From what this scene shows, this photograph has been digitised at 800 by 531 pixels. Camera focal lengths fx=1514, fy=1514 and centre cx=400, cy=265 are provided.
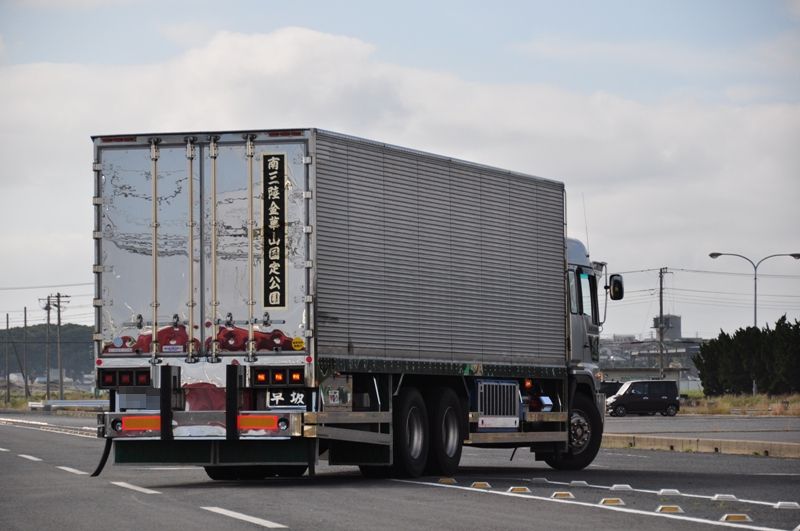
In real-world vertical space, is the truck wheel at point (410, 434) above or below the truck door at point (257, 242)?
below

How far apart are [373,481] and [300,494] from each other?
8.92 feet

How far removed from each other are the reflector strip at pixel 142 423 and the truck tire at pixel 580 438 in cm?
750

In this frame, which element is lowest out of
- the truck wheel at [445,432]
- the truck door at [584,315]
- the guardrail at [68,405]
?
the guardrail at [68,405]

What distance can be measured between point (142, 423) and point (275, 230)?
277 centimetres

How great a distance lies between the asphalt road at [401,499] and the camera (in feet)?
41.5

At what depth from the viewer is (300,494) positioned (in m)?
16.0

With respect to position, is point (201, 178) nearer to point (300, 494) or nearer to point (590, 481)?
point (300, 494)

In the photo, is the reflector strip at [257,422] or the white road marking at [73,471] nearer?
the reflector strip at [257,422]

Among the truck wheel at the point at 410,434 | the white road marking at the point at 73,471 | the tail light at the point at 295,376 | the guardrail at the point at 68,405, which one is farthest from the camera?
the guardrail at the point at 68,405

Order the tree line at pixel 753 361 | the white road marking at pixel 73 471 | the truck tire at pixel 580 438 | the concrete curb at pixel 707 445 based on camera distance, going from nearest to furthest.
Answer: the white road marking at pixel 73 471 → the truck tire at pixel 580 438 → the concrete curb at pixel 707 445 → the tree line at pixel 753 361

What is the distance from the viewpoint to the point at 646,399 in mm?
66250

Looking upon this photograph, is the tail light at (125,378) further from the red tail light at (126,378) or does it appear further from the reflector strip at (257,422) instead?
the reflector strip at (257,422)

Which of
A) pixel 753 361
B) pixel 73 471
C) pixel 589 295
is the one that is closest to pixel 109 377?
pixel 73 471

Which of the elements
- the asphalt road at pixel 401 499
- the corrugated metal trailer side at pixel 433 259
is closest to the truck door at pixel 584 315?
the corrugated metal trailer side at pixel 433 259
